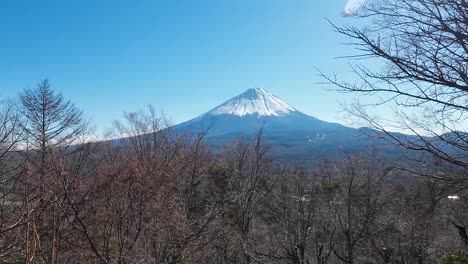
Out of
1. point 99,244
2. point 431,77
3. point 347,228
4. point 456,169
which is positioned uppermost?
point 431,77

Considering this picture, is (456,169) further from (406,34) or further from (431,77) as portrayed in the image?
(406,34)

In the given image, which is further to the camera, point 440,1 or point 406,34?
point 406,34

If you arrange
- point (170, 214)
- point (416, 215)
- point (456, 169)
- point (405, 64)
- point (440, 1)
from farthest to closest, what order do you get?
point (416, 215) → point (170, 214) → point (456, 169) → point (405, 64) → point (440, 1)

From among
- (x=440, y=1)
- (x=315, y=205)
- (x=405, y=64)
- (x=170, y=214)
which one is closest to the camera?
(x=440, y=1)

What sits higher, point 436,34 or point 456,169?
point 436,34

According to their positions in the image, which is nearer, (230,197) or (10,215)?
(10,215)

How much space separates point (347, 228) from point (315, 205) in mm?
2171

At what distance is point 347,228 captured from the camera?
19.5 meters

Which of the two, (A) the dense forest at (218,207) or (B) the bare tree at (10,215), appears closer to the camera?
(B) the bare tree at (10,215)

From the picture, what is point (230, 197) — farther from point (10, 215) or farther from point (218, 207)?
point (10, 215)

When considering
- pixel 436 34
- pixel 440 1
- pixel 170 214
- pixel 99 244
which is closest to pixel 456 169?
pixel 436 34

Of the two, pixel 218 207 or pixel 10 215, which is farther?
pixel 218 207

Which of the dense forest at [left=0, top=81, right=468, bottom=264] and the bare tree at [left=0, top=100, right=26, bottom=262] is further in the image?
the dense forest at [left=0, top=81, right=468, bottom=264]

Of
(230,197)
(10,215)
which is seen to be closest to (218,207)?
(230,197)
